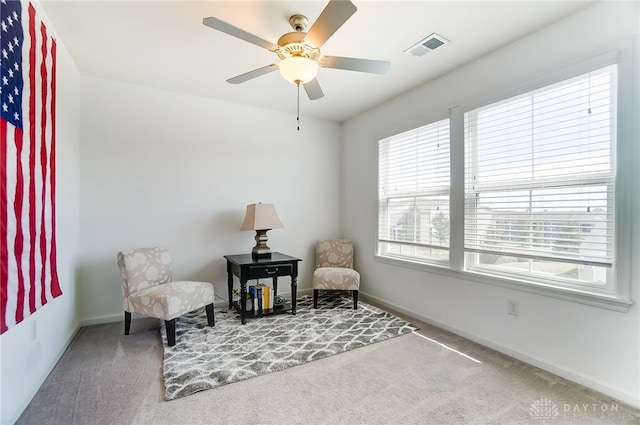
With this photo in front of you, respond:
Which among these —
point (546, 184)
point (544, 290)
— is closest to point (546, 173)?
point (546, 184)

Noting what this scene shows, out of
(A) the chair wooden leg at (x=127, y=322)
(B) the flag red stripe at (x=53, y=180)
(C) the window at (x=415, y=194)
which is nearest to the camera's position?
(B) the flag red stripe at (x=53, y=180)

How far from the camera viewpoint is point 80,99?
308 centimetres

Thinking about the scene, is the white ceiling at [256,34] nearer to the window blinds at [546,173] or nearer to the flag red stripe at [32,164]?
the flag red stripe at [32,164]

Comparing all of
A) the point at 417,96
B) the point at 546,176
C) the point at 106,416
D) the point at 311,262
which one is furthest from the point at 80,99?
the point at 546,176

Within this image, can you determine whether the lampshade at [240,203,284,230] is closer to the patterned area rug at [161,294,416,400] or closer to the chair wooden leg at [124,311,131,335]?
the patterned area rug at [161,294,416,400]

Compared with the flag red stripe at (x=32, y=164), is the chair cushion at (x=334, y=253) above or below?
below

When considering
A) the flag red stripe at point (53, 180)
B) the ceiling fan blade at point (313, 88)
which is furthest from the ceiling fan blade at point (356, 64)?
the flag red stripe at point (53, 180)

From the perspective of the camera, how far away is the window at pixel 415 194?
3160 mm

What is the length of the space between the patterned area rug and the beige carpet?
0.34ft

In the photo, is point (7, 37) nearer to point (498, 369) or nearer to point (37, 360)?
point (37, 360)

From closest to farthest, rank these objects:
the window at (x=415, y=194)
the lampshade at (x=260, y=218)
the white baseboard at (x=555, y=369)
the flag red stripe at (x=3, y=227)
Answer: the flag red stripe at (x=3, y=227) → the white baseboard at (x=555, y=369) → the window at (x=415, y=194) → the lampshade at (x=260, y=218)

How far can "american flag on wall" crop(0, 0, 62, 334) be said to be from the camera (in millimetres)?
1541

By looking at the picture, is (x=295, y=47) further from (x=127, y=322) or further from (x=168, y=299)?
(x=127, y=322)

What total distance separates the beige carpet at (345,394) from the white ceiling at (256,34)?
2.62 m
